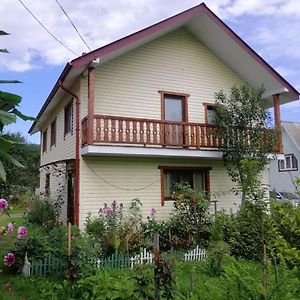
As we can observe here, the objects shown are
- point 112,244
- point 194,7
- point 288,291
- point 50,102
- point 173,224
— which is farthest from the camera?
point 50,102

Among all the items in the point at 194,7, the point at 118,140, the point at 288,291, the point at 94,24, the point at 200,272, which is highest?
the point at 194,7

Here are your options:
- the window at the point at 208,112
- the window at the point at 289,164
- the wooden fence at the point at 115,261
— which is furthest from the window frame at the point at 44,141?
the window at the point at 289,164

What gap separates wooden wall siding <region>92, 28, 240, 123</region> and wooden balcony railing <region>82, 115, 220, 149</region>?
3.98ft

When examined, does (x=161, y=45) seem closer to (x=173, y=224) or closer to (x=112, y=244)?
(x=173, y=224)

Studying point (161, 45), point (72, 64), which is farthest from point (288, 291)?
point (161, 45)

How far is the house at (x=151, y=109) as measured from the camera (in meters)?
11.3

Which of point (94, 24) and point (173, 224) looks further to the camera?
point (173, 224)

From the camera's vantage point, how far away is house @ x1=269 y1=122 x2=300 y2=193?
3206 centimetres

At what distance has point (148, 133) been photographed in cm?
1152

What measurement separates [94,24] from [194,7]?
3.98 metres

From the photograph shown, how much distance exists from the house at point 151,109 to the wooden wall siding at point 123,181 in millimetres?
32

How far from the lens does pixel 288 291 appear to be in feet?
12.3

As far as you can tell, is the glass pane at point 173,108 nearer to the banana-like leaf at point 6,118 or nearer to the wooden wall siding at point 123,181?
the wooden wall siding at point 123,181

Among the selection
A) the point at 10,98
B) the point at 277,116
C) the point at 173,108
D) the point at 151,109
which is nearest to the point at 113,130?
the point at 151,109
